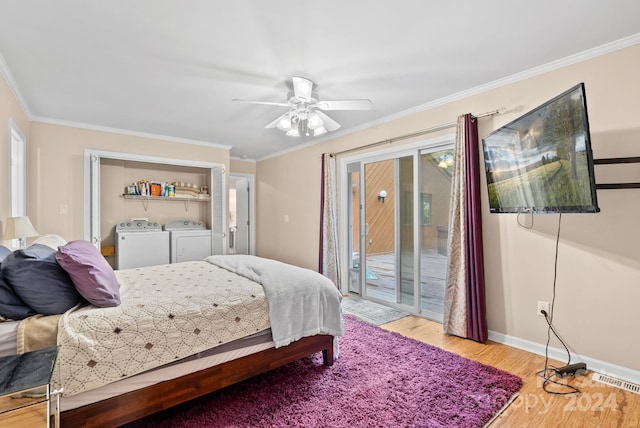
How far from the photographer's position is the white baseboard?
2.15 m

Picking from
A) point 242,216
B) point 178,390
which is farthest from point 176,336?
point 242,216

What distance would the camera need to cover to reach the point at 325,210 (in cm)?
450

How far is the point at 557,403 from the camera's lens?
1.91m

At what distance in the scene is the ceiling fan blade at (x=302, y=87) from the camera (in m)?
2.50

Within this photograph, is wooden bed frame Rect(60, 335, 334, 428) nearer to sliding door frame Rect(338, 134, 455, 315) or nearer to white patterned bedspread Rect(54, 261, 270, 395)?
white patterned bedspread Rect(54, 261, 270, 395)

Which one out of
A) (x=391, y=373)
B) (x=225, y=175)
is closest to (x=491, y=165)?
(x=391, y=373)

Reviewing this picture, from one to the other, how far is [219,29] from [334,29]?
0.77 metres

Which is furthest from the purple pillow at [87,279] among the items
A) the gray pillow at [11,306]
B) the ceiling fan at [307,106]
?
the ceiling fan at [307,106]

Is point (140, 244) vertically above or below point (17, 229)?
below

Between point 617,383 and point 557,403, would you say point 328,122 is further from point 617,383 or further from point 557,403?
point 617,383

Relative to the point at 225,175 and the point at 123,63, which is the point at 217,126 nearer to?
the point at 225,175

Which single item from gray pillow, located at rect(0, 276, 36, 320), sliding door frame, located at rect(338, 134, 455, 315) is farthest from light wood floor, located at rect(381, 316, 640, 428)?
gray pillow, located at rect(0, 276, 36, 320)

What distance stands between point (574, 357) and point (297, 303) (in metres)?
2.26

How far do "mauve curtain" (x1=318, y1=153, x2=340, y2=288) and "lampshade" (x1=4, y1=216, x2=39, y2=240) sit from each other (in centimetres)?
320
